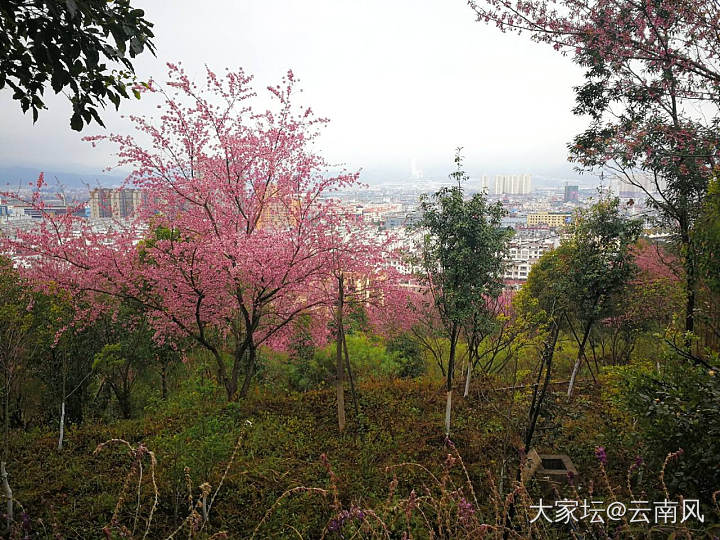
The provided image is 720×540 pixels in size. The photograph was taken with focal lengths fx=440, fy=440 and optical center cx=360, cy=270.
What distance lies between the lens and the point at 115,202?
19.9 ft

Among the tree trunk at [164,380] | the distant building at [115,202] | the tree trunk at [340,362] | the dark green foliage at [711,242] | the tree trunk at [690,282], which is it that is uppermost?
the distant building at [115,202]

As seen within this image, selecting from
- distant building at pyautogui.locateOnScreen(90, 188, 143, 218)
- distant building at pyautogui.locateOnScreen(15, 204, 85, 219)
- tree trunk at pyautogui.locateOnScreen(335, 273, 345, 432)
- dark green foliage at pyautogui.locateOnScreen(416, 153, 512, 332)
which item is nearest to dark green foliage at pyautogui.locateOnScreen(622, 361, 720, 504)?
dark green foliage at pyautogui.locateOnScreen(416, 153, 512, 332)

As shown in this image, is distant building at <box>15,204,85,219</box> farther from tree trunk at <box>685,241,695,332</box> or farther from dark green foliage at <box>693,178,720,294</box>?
tree trunk at <box>685,241,695,332</box>

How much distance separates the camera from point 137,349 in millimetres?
7465

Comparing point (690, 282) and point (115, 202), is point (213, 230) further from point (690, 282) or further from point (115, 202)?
point (690, 282)

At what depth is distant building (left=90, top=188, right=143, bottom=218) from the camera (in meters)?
5.82

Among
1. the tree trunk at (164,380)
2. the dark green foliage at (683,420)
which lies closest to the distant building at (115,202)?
the tree trunk at (164,380)

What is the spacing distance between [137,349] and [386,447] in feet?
15.7

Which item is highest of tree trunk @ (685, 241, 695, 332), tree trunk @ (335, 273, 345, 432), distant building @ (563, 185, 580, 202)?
distant building @ (563, 185, 580, 202)

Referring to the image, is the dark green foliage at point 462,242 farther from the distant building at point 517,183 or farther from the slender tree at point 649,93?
the distant building at point 517,183

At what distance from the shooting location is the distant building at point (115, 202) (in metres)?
5.82

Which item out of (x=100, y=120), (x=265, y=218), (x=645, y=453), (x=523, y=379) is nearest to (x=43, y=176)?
(x=265, y=218)

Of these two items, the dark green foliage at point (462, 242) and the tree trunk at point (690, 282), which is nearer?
the tree trunk at point (690, 282)

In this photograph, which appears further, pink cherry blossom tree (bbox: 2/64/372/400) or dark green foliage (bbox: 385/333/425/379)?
dark green foliage (bbox: 385/333/425/379)
